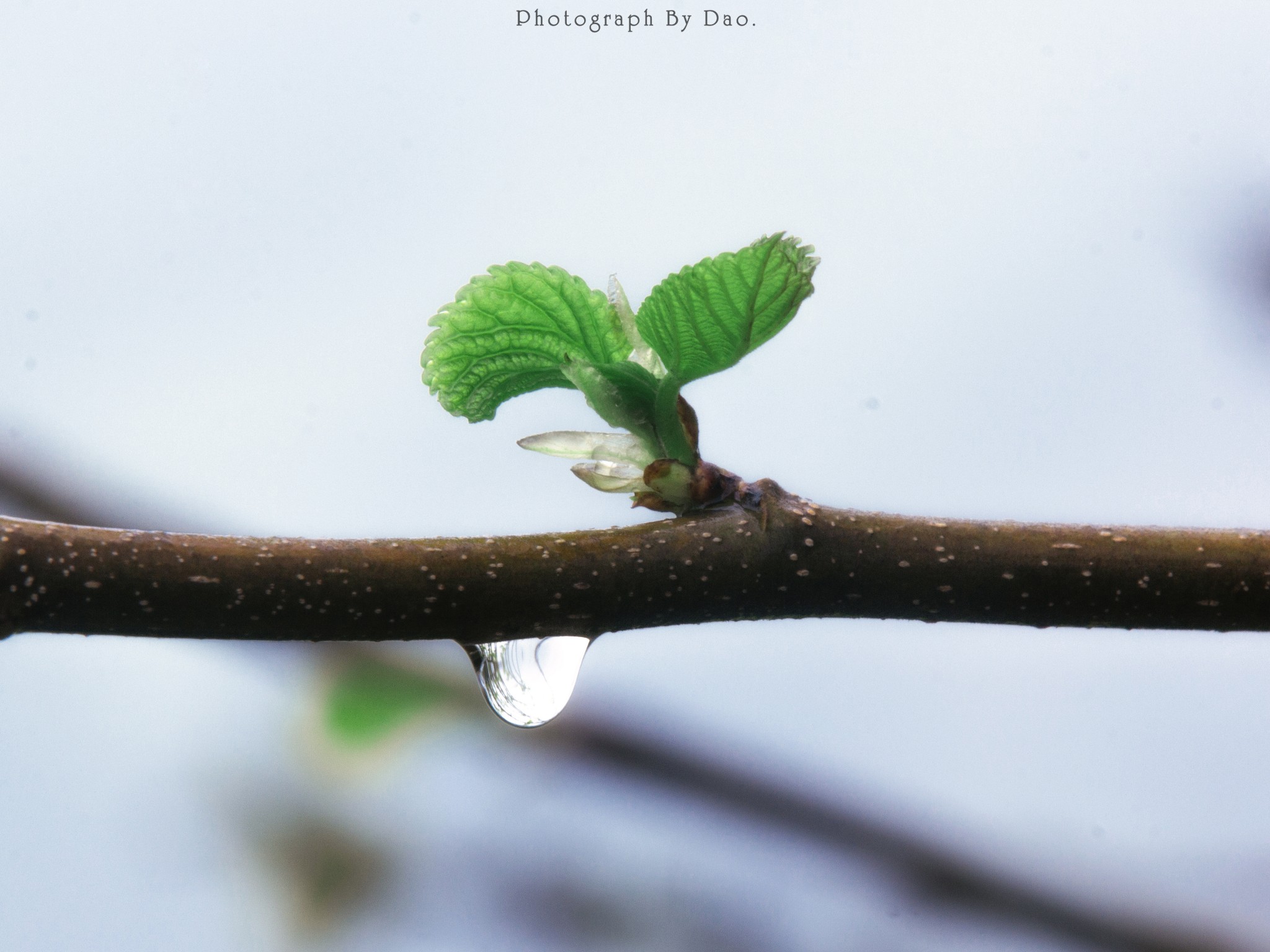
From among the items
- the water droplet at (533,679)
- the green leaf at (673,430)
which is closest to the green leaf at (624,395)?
the green leaf at (673,430)

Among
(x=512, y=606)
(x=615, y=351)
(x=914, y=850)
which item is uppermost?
(x=615, y=351)

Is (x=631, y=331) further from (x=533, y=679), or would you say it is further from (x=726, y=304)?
(x=533, y=679)

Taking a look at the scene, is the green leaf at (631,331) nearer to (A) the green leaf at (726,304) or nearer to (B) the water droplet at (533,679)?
(A) the green leaf at (726,304)

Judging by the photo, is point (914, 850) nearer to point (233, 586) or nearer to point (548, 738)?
point (548, 738)

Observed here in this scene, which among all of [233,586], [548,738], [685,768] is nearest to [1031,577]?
[233,586]

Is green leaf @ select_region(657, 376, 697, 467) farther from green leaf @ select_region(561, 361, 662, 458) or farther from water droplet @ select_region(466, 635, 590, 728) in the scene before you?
water droplet @ select_region(466, 635, 590, 728)
